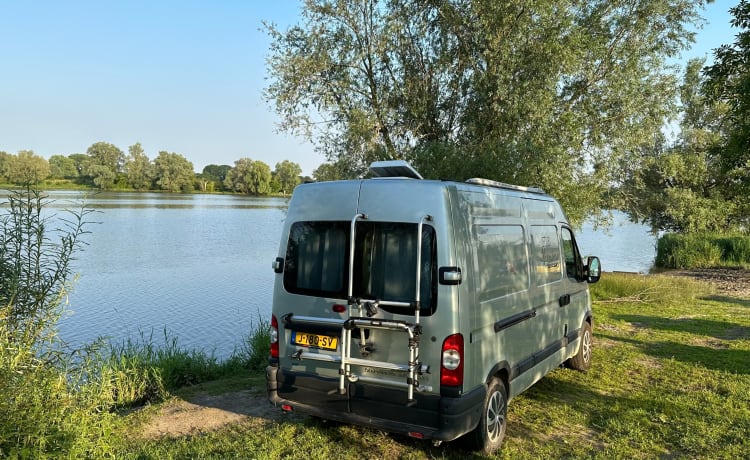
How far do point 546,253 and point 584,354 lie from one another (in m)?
2.21

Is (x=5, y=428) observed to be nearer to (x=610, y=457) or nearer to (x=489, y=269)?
(x=489, y=269)

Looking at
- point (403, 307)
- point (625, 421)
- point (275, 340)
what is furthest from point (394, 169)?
point (625, 421)

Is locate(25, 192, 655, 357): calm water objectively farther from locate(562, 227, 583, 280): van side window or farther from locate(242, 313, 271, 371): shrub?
locate(562, 227, 583, 280): van side window

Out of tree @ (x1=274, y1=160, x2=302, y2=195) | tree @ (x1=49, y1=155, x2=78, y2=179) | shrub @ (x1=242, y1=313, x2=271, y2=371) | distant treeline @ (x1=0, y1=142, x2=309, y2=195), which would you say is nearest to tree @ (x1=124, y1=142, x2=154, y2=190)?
distant treeline @ (x1=0, y1=142, x2=309, y2=195)

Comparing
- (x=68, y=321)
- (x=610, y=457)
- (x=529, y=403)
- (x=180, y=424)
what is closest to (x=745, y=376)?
(x=529, y=403)

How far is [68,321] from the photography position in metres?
→ 12.9

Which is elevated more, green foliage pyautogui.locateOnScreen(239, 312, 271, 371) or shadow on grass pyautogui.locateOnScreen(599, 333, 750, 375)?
shadow on grass pyautogui.locateOnScreen(599, 333, 750, 375)

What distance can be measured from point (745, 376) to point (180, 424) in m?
7.22

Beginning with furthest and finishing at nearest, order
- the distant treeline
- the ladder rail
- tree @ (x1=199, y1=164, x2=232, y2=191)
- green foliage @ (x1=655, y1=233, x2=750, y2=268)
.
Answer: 1. tree @ (x1=199, y1=164, x2=232, y2=191)
2. the distant treeline
3. green foliage @ (x1=655, y1=233, x2=750, y2=268)
4. the ladder rail

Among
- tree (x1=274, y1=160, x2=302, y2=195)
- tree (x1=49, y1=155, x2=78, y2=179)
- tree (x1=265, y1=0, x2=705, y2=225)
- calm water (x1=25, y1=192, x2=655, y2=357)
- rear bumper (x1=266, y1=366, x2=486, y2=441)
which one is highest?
tree (x1=274, y1=160, x2=302, y2=195)

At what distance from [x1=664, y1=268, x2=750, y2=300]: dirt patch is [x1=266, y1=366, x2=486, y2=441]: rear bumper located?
1410 cm

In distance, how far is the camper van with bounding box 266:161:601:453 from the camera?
4.16 metres

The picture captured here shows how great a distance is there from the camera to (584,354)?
7.39 m

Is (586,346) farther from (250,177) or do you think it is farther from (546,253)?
(250,177)
